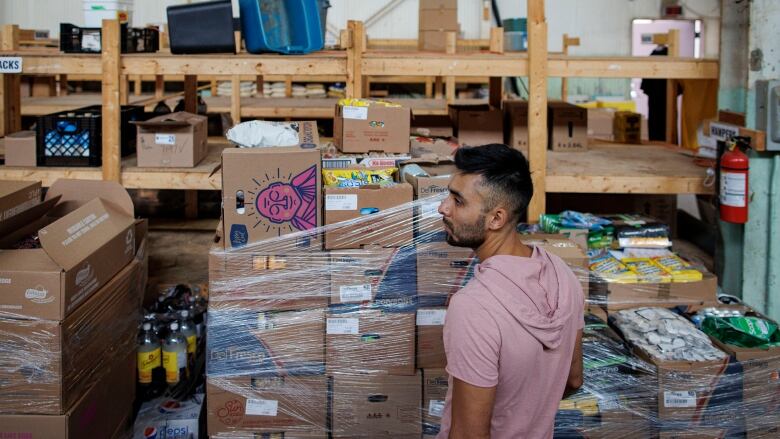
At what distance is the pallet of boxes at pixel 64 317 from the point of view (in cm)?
278

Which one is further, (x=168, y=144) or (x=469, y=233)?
(x=168, y=144)

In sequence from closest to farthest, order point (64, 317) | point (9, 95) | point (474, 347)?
point (474, 347)
point (64, 317)
point (9, 95)

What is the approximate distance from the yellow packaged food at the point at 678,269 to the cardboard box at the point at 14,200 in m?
2.94

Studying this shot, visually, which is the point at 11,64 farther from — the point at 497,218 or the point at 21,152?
the point at 497,218

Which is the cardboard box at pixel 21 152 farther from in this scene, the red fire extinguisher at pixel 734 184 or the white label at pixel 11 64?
the red fire extinguisher at pixel 734 184

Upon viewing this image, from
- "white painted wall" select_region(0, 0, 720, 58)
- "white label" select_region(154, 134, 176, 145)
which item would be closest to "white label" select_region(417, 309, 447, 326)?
"white label" select_region(154, 134, 176, 145)

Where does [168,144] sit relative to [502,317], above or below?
above

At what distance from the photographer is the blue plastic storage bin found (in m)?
4.26

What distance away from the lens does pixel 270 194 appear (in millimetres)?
3143

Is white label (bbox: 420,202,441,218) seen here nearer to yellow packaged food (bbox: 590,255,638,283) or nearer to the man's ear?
yellow packaged food (bbox: 590,255,638,283)

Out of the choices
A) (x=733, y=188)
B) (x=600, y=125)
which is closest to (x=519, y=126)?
(x=733, y=188)

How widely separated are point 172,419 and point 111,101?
1820mm

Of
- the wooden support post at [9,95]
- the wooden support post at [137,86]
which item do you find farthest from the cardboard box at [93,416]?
the wooden support post at [137,86]

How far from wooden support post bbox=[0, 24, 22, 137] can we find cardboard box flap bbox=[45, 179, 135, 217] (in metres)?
2.15
